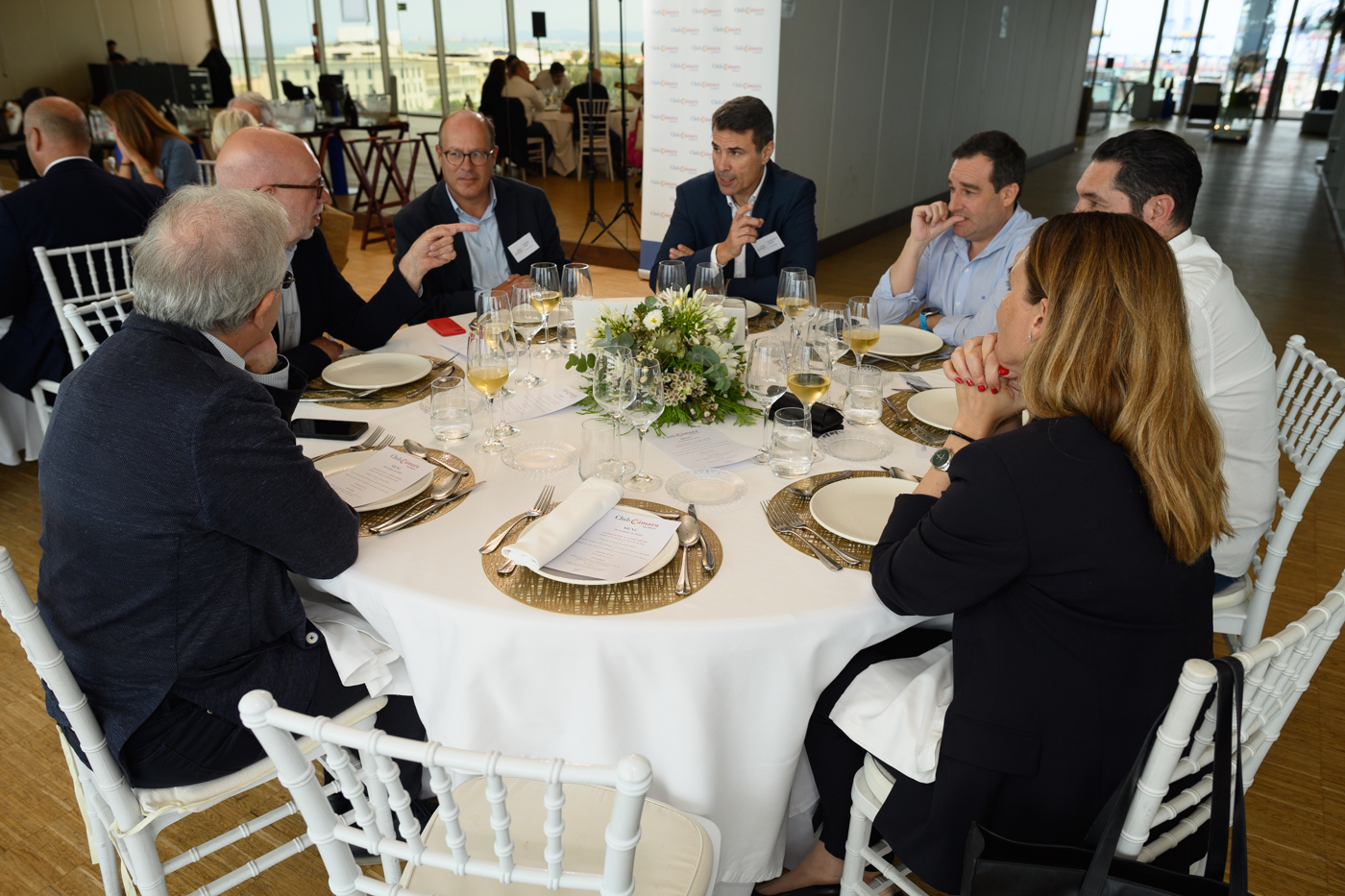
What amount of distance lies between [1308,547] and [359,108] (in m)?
11.4

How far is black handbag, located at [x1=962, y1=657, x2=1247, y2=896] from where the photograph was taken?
107 centimetres

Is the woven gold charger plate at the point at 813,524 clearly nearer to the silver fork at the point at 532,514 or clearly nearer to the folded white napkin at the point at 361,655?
the silver fork at the point at 532,514

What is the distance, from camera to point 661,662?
1385 millimetres

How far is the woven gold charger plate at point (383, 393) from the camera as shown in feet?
7.20

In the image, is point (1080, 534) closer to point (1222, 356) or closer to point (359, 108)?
point (1222, 356)

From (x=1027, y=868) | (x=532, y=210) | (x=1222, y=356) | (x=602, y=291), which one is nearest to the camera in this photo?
(x=1027, y=868)

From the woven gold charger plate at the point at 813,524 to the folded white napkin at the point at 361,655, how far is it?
792 mm

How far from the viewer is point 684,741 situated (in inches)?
57.5

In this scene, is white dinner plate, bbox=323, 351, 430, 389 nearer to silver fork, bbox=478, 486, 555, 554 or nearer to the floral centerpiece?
the floral centerpiece

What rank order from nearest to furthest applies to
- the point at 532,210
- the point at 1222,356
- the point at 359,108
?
the point at 1222,356 < the point at 532,210 < the point at 359,108

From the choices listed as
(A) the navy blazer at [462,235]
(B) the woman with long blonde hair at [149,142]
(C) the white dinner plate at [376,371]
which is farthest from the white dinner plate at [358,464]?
(B) the woman with long blonde hair at [149,142]

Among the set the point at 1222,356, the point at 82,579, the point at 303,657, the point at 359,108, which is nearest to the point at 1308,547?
the point at 1222,356

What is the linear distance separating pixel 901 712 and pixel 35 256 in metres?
3.65

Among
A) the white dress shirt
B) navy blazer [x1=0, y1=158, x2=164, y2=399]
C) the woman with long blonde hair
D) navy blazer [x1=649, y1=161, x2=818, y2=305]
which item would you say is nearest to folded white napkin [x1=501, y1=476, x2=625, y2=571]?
the white dress shirt
